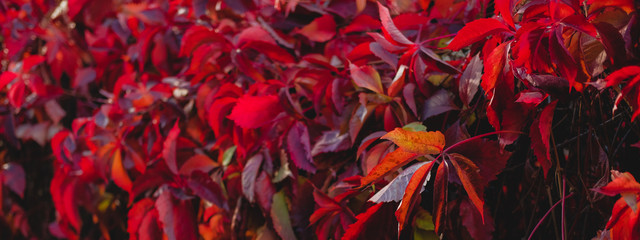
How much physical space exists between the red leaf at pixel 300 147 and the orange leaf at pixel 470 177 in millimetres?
253

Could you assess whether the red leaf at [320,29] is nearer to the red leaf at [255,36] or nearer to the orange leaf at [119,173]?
the red leaf at [255,36]

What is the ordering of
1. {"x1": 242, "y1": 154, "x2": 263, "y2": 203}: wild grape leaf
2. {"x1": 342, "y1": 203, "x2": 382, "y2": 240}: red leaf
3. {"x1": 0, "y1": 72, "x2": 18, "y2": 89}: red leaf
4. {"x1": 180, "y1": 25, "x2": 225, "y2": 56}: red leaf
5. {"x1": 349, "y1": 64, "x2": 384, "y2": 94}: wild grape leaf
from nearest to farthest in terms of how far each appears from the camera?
{"x1": 342, "y1": 203, "x2": 382, "y2": 240}: red leaf
{"x1": 349, "y1": 64, "x2": 384, "y2": 94}: wild grape leaf
{"x1": 242, "y1": 154, "x2": 263, "y2": 203}: wild grape leaf
{"x1": 180, "y1": 25, "x2": 225, "y2": 56}: red leaf
{"x1": 0, "y1": 72, "x2": 18, "y2": 89}: red leaf

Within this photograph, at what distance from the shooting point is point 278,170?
2.94 ft

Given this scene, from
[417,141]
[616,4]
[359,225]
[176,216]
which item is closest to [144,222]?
[176,216]

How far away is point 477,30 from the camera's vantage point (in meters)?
0.59

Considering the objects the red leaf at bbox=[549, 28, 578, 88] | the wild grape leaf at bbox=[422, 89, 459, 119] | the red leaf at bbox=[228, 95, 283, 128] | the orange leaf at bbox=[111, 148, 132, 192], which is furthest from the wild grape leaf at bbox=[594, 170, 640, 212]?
the orange leaf at bbox=[111, 148, 132, 192]

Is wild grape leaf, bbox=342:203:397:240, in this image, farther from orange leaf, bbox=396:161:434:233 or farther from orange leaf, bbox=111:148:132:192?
orange leaf, bbox=111:148:132:192

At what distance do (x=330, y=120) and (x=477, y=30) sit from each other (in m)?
0.33

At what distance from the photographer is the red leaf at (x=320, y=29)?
0.96 meters

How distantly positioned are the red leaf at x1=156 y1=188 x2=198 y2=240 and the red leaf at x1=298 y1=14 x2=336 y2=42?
14.8 inches

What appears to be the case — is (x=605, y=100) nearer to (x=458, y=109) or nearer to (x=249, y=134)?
(x=458, y=109)

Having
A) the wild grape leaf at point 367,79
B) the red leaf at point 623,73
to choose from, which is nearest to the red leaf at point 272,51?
the wild grape leaf at point 367,79

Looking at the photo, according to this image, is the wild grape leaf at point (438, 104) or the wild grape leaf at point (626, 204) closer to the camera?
the wild grape leaf at point (626, 204)

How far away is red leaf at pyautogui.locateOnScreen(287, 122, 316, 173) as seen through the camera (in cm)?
79
